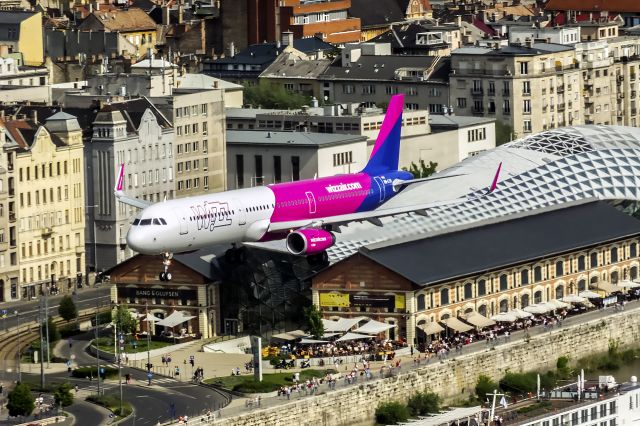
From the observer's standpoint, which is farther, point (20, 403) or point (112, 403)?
point (112, 403)

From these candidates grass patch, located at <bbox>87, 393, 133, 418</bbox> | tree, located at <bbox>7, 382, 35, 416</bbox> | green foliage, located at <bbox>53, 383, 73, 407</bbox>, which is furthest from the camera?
green foliage, located at <bbox>53, 383, 73, 407</bbox>

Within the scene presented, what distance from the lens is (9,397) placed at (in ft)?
630

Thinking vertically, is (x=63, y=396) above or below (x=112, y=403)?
above

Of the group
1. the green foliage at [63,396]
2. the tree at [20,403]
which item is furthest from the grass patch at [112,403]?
the tree at [20,403]

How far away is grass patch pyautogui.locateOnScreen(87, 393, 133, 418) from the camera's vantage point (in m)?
194

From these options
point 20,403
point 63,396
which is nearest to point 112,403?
point 63,396

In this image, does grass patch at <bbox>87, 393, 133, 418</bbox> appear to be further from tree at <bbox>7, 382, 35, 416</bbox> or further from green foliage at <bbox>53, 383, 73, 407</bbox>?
tree at <bbox>7, 382, 35, 416</bbox>

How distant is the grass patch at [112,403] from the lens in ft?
636

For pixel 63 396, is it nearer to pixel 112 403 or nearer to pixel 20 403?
pixel 112 403

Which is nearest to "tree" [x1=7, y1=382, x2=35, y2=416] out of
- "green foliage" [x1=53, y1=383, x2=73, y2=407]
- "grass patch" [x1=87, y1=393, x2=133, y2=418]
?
"green foliage" [x1=53, y1=383, x2=73, y2=407]

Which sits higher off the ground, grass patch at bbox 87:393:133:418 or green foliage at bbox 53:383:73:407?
green foliage at bbox 53:383:73:407

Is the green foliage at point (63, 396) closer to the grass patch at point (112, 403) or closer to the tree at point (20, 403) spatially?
the grass patch at point (112, 403)

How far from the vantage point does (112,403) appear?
643 ft

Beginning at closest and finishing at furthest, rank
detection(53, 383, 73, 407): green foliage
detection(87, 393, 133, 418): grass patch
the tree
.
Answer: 1. the tree
2. detection(87, 393, 133, 418): grass patch
3. detection(53, 383, 73, 407): green foliage
